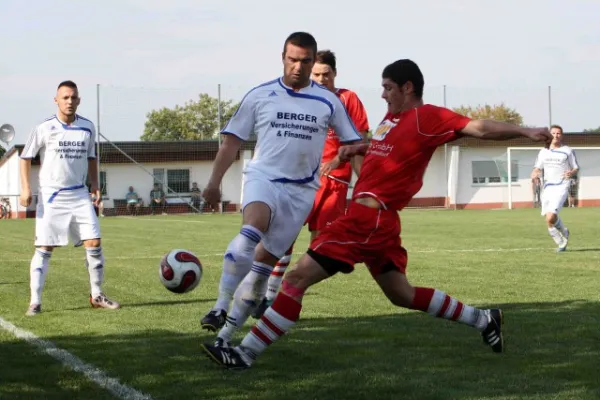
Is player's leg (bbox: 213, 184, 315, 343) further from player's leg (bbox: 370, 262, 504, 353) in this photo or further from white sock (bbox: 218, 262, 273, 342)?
player's leg (bbox: 370, 262, 504, 353)

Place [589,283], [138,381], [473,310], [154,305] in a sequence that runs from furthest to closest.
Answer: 1. [589,283]
2. [154,305]
3. [473,310]
4. [138,381]

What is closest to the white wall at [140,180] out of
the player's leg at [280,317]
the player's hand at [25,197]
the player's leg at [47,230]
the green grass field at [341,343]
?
the green grass field at [341,343]

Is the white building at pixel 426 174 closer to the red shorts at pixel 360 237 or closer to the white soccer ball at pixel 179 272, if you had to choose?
the white soccer ball at pixel 179 272

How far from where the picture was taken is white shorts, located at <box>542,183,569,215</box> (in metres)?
16.8

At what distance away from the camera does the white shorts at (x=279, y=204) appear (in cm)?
633

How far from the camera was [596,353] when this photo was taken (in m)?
6.25

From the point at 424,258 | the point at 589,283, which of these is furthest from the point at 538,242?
the point at 589,283

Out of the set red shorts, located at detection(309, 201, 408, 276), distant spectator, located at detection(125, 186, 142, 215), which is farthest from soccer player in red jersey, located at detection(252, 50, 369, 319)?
distant spectator, located at detection(125, 186, 142, 215)

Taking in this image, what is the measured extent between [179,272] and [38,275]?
2795 mm

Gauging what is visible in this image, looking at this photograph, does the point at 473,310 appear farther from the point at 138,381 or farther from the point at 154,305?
the point at 154,305

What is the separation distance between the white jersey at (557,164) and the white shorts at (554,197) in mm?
112

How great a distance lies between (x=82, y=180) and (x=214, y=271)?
13.2 ft

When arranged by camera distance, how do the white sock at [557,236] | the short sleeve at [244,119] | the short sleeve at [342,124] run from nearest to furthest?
the short sleeve at [244,119], the short sleeve at [342,124], the white sock at [557,236]

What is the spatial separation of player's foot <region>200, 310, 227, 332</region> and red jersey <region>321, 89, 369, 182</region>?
257cm
